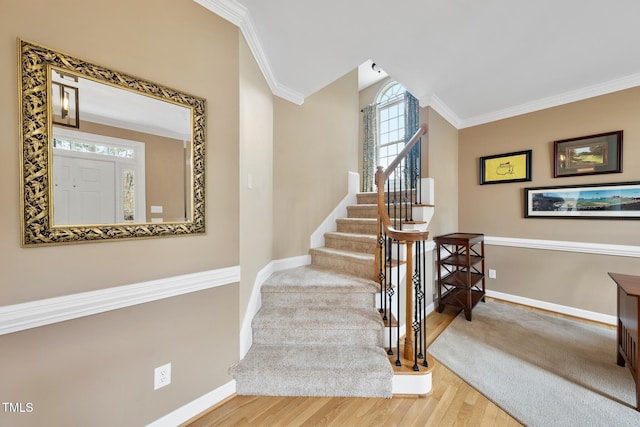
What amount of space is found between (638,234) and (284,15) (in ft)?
12.6

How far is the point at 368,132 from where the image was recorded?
5070 millimetres

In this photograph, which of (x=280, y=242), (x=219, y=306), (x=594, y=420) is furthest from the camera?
(x=280, y=242)

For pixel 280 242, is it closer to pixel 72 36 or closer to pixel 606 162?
pixel 72 36

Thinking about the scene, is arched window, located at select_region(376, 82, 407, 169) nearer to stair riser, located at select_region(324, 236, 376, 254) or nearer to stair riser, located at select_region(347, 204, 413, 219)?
stair riser, located at select_region(347, 204, 413, 219)

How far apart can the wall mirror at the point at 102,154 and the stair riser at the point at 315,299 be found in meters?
1.04

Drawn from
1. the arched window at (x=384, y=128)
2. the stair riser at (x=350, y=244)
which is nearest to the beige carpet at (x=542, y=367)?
the stair riser at (x=350, y=244)

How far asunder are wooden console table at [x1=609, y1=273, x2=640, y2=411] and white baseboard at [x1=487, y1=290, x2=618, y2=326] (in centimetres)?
92

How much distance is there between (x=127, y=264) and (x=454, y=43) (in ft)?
8.89

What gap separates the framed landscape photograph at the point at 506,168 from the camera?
115 inches

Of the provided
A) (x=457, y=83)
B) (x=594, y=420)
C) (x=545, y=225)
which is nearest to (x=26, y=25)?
(x=457, y=83)

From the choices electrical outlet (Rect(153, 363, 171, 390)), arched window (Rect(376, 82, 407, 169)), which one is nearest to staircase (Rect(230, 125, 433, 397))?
electrical outlet (Rect(153, 363, 171, 390))

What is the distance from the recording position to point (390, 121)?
484cm

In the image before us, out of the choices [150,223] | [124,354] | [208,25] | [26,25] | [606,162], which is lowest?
[124,354]

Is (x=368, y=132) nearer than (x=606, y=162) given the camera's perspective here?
No
